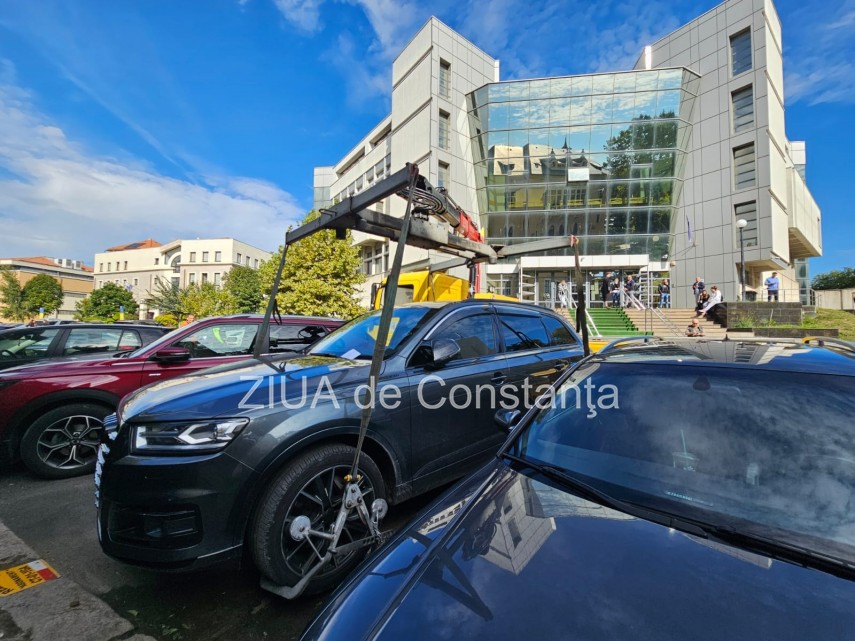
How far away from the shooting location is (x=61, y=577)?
2.55 m

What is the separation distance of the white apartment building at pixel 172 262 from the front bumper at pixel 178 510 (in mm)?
73364

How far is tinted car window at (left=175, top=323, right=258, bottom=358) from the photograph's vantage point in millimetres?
5199

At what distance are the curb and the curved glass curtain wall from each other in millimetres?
27469

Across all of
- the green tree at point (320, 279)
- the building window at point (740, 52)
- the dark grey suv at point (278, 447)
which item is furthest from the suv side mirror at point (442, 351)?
the building window at point (740, 52)

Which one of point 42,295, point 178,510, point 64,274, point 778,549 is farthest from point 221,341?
point 64,274

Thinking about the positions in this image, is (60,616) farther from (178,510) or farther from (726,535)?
(726,535)

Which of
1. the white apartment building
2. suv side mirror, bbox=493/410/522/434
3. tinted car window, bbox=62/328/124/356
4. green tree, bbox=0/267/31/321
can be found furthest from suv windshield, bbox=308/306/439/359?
green tree, bbox=0/267/31/321

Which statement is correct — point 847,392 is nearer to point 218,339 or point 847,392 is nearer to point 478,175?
point 218,339

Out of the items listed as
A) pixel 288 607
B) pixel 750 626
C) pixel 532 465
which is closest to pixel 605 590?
pixel 750 626

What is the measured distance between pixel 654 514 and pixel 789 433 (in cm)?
63

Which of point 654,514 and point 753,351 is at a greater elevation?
point 753,351

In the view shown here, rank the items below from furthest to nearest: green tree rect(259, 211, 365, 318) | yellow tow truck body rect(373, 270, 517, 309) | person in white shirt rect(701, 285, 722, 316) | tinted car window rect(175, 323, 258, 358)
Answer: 1. green tree rect(259, 211, 365, 318)
2. person in white shirt rect(701, 285, 722, 316)
3. yellow tow truck body rect(373, 270, 517, 309)
4. tinted car window rect(175, 323, 258, 358)

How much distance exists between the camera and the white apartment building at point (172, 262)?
241ft

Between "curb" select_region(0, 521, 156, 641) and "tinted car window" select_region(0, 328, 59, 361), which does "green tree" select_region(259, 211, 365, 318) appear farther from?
"curb" select_region(0, 521, 156, 641)
